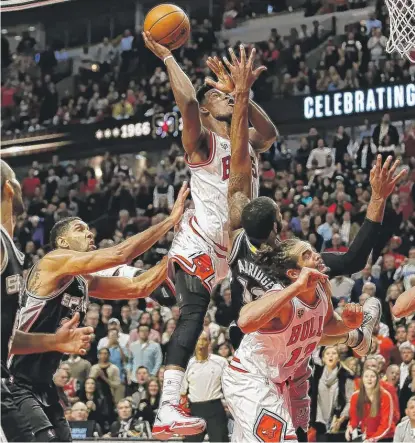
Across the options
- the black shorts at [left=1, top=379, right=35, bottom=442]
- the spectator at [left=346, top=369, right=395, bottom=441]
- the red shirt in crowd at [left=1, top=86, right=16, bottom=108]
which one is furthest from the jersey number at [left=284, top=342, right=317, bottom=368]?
the red shirt in crowd at [left=1, top=86, right=16, bottom=108]

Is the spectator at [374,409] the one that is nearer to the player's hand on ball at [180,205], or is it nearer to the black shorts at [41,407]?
the player's hand on ball at [180,205]

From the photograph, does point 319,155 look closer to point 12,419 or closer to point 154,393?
point 154,393

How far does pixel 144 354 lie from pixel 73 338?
22.5ft

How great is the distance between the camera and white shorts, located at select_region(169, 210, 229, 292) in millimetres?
6961

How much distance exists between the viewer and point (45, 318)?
662 centimetres

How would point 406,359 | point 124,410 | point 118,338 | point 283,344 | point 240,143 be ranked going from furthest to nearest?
point 118,338, point 124,410, point 406,359, point 240,143, point 283,344

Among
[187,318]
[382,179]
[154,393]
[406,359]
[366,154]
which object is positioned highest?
[382,179]

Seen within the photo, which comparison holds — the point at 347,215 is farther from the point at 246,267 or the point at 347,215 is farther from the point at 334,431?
the point at 246,267

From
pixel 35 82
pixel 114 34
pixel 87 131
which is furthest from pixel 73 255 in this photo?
pixel 114 34

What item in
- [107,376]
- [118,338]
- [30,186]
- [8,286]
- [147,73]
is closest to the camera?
[8,286]

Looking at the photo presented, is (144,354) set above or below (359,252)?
below

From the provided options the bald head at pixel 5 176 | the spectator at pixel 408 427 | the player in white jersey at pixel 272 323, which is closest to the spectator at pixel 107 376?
the spectator at pixel 408 427

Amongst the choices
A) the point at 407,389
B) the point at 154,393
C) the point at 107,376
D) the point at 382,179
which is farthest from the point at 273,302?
the point at 107,376

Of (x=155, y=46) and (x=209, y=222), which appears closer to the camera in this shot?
(x=209, y=222)
